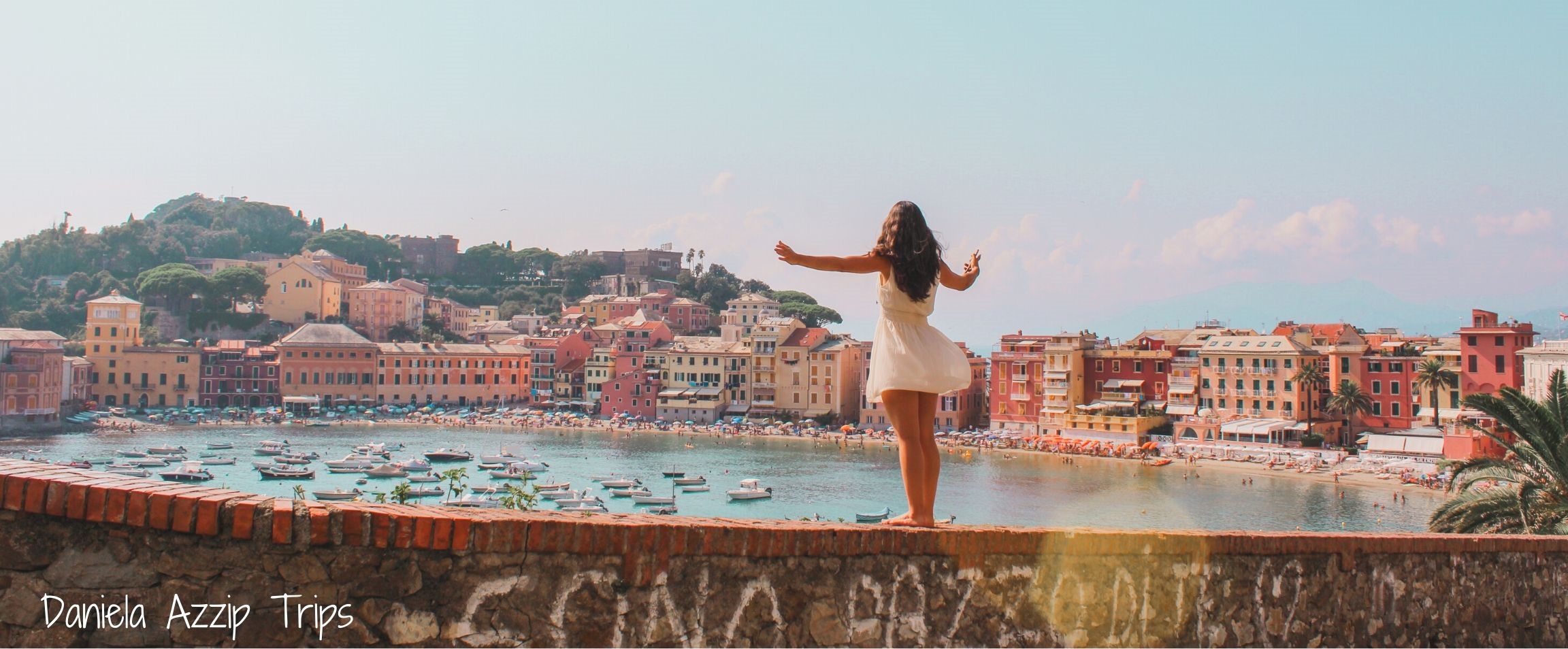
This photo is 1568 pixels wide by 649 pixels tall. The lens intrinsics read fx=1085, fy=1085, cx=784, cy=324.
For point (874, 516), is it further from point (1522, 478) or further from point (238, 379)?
point (238, 379)

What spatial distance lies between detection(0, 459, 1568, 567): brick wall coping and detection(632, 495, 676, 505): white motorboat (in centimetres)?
3644

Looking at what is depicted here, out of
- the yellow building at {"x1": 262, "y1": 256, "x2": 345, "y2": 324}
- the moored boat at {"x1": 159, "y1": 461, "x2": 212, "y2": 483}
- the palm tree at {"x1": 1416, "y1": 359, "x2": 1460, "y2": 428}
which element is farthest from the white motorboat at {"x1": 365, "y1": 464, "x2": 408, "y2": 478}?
the yellow building at {"x1": 262, "y1": 256, "x2": 345, "y2": 324}

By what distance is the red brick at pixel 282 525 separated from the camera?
340 cm

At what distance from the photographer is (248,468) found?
51.3 meters

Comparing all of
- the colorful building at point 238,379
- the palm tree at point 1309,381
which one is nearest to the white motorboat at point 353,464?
the colorful building at point 238,379

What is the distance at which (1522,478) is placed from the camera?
12055mm

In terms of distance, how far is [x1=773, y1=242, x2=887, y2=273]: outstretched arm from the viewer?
14.3 ft

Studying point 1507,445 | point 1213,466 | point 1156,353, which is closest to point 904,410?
point 1507,445

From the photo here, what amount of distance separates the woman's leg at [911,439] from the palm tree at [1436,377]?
54.2 meters

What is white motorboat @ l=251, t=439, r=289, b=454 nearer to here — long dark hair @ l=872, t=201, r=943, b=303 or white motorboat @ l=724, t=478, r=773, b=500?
white motorboat @ l=724, t=478, r=773, b=500

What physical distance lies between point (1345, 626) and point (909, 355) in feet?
9.96

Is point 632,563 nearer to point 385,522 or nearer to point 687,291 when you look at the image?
point 385,522

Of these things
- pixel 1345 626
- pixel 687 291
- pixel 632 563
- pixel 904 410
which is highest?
pixel 687 291

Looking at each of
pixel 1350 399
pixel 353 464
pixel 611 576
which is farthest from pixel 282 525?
pixel 1350 399
